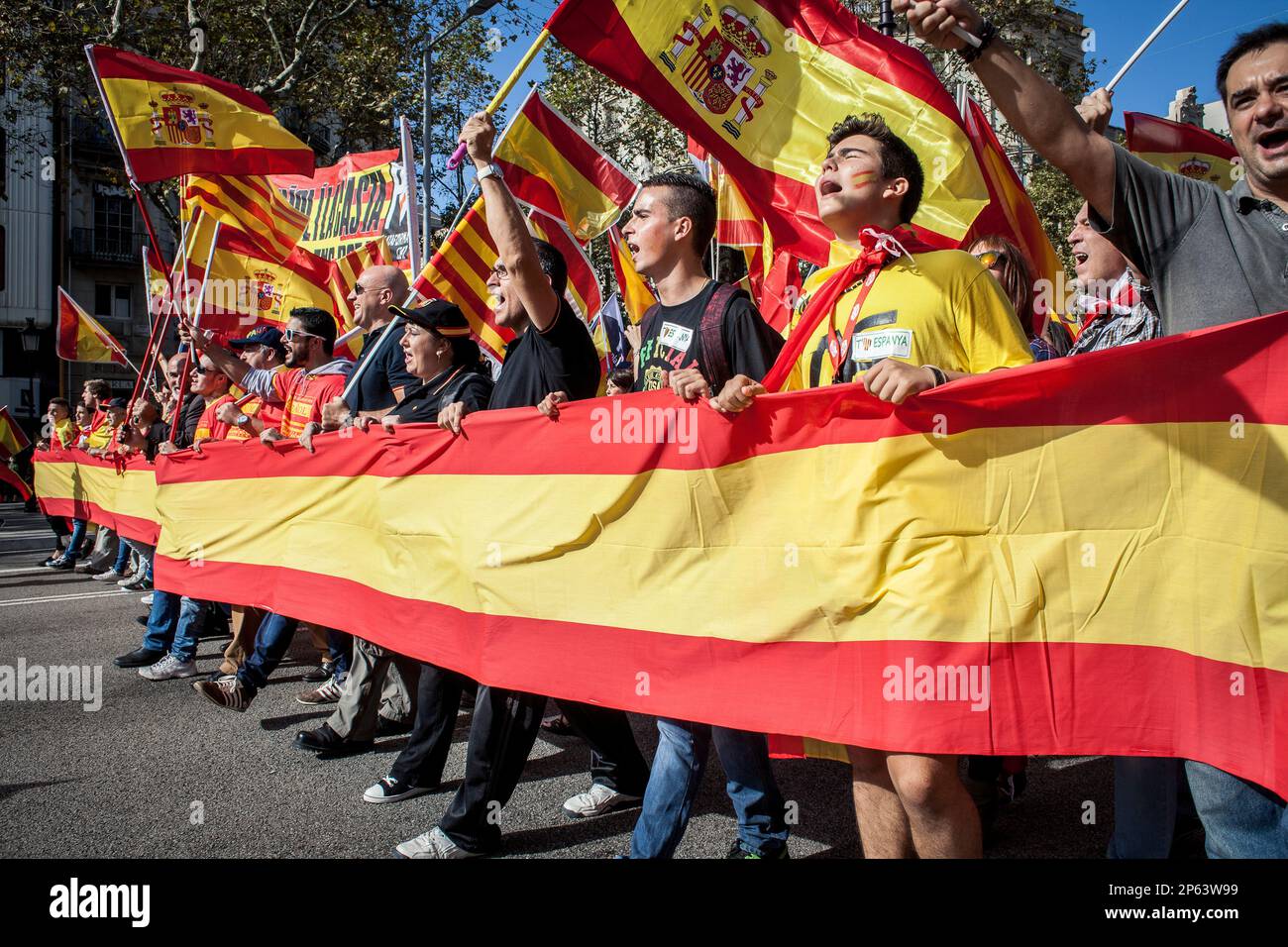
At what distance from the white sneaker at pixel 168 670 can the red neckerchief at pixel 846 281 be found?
494 centimetres

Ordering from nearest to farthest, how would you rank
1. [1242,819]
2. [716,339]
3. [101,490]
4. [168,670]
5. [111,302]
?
[1242,819] → [716,339] → [168,670] → [101,490] → [111,302]

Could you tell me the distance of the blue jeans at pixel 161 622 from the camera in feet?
21.1

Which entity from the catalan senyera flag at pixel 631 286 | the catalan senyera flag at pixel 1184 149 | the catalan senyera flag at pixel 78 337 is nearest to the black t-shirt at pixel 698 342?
the catalan senyera flag at pixel 1184 149

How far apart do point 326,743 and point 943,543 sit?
3400 millimetres

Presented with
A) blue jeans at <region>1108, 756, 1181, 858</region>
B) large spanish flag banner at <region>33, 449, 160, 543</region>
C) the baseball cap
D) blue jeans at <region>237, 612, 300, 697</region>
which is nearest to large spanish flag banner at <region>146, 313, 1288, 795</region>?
blue jeans at <region>1108, 756, 1181, 858</region>

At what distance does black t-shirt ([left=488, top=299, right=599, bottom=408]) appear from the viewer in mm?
3561

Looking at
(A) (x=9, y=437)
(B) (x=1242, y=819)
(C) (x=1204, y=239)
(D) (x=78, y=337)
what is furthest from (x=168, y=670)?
(A) (x=9, y=437)

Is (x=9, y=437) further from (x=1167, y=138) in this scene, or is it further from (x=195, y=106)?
(x=1167, y=138)

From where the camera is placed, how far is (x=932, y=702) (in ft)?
7.20

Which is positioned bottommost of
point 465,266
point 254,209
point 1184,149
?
point 465,266

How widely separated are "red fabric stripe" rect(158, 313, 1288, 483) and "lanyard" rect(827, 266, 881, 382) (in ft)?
0.62

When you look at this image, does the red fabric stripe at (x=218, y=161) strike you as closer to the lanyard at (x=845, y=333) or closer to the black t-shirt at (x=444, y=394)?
the black t-shirt at (x=444, y=394)

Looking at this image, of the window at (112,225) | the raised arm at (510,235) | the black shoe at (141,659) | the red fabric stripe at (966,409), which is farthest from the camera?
the window at (112,225)

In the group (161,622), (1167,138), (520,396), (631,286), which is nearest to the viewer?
(520,396)
